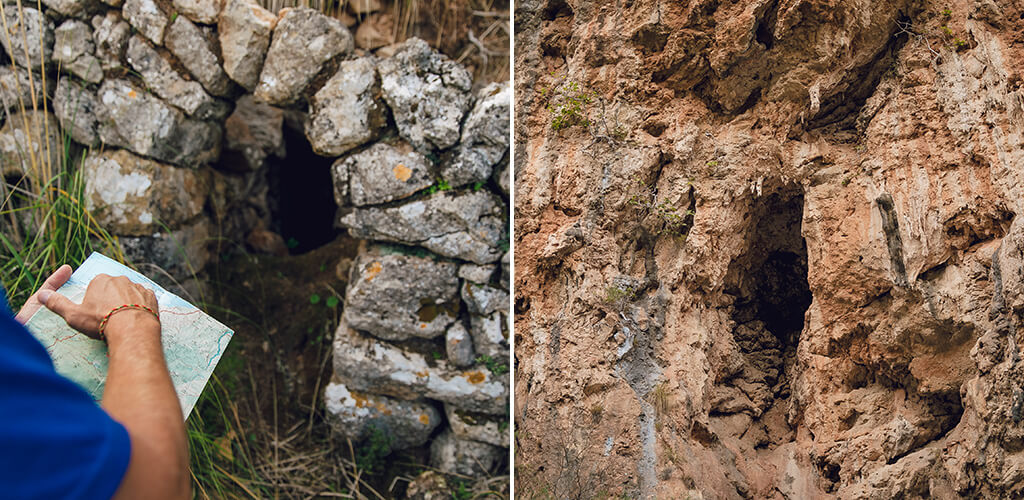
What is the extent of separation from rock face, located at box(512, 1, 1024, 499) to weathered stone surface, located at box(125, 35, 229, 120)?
5.07ft

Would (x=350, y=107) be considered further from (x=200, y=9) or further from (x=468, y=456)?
(x=468, y=456)

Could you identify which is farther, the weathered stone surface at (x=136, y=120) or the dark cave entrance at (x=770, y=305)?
the weathered stone surface at (x=136, y=120)

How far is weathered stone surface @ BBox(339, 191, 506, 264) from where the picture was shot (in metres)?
2.41

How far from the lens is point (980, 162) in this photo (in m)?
1.14

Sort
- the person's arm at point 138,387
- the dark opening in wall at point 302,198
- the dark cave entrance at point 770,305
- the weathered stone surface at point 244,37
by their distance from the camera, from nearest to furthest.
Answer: the person's arm at point 138,387 < the dark cave entrance at point 770,305 < the weathered stone surface at point 244,37 < the dark opening in wall at point 302,198

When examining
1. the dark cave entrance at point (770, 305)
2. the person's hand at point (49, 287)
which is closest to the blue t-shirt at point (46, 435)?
the person's hand at point (49, 287)

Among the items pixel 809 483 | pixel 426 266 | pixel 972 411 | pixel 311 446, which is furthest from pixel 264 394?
pixel 972 411

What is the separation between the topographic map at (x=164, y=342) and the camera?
124cm

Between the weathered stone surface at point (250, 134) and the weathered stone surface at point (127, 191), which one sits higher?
the weathered stone surface at point (250, 134)

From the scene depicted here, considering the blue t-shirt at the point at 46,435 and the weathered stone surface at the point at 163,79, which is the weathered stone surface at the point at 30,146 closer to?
the weathered stone surface at the point at 163,79

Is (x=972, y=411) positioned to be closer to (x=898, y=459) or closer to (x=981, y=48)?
(x=898, y=459)

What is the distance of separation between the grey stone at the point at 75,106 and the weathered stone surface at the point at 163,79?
218 millimetres

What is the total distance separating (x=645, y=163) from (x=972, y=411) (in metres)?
0.72

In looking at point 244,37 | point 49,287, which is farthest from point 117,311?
point 244,37
